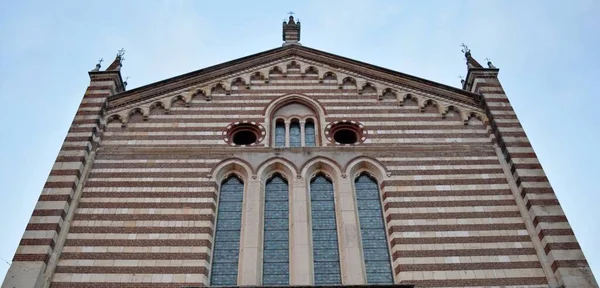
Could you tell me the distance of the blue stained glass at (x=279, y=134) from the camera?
15.8 metres

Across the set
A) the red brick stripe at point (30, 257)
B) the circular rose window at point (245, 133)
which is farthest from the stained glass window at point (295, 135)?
the red brick stripe at point (30, 257)

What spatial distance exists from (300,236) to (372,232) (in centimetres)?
168

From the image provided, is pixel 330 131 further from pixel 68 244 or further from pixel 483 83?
pixel 68 244

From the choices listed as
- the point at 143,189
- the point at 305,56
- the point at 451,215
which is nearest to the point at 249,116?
the point at 305,56

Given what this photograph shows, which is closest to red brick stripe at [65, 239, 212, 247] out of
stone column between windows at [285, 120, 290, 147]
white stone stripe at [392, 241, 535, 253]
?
stone column between windows at [285, 120, 290, 147]

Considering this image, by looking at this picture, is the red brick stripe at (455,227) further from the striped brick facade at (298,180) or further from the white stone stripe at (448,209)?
the white stone stripe at (448,209)

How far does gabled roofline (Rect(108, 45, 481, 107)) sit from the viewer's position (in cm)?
1672

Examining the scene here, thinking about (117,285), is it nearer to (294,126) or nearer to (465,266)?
(294,126)

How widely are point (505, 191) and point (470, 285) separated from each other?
3.15m

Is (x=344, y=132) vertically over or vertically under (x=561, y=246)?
over

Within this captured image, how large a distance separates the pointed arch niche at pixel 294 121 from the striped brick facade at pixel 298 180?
92mm

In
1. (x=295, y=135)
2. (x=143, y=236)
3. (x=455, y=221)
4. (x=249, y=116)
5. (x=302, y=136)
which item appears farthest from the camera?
(x=249, y=116)

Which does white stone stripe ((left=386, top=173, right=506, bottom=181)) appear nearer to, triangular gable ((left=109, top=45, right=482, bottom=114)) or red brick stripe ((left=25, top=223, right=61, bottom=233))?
triangular gable ((left=109, top=45, right=482, bottom=114))

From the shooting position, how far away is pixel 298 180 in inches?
567
